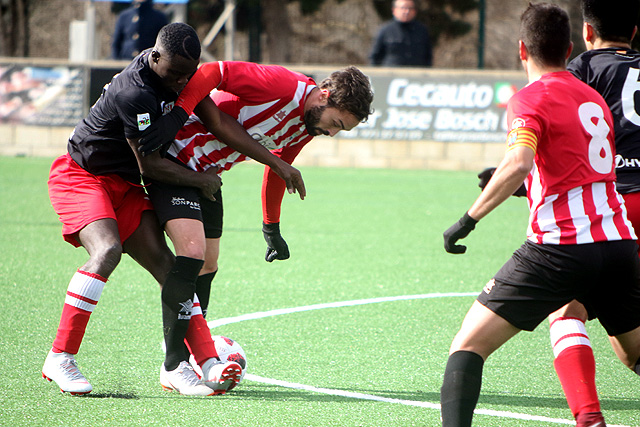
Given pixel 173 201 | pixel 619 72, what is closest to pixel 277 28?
pixel 173 201

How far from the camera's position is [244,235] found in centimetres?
933

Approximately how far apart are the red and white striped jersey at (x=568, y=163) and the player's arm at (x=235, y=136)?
1.32 m

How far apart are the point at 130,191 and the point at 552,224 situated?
2.24 metres

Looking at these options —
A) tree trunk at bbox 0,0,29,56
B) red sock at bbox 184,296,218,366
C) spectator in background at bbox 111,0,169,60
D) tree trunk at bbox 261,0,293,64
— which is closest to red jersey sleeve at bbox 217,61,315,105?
red sock at bbox 184,296,218,366

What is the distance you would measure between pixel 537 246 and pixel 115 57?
1328 cm

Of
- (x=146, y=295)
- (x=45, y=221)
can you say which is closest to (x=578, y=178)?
(x=146, y=295)

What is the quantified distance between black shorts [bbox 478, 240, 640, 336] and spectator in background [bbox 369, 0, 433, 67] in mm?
11878

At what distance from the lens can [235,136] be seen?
4184 mm

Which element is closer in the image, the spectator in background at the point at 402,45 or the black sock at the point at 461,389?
the black sock at the point at 461,389

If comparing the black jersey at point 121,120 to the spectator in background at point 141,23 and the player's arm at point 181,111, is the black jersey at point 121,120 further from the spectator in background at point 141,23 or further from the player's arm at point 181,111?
the spectator in background at point 141,23

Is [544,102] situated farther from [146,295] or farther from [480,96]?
[480,96]

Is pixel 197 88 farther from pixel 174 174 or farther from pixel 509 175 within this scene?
pixel 509 175

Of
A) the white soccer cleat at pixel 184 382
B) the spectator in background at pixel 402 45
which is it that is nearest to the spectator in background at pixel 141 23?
the spectator in background at pixel 402 45

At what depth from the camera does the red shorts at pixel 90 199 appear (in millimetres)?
4180
